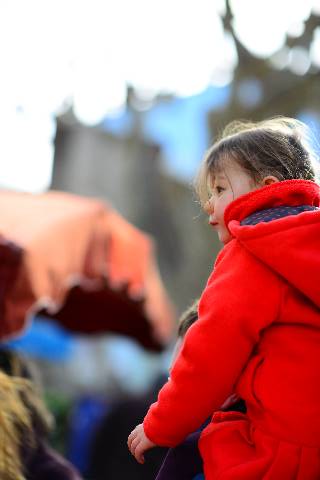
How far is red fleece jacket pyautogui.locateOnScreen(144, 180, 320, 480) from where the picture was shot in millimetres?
1280

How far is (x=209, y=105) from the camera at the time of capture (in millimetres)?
9320

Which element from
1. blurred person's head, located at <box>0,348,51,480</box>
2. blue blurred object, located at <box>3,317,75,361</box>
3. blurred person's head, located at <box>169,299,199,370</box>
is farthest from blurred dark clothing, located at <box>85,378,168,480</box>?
blurred person's head, located at <box>169,299,199,370</box>

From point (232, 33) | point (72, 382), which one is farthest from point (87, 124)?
point (232, 33)

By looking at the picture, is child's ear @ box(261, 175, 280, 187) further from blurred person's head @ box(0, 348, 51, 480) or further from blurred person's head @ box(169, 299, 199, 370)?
blurred person's head @ box(0, 348, 51, 480)

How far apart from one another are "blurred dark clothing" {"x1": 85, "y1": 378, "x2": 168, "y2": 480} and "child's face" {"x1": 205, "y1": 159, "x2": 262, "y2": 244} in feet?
13.8

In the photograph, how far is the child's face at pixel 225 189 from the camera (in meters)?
1.47

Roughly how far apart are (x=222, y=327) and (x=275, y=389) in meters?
0.15

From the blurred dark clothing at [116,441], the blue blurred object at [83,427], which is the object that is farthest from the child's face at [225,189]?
the blue blurred object at [83,427]

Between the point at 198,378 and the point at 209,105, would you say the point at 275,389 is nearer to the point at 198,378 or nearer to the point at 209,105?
the point at 198,378

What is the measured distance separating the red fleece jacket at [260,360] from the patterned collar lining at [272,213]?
31mm

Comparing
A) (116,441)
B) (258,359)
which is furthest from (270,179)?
(116,441)

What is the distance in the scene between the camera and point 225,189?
150cm

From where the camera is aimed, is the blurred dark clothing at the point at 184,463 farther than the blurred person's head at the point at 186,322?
No

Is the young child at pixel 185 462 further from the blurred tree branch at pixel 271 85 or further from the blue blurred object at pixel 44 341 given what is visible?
the blue blurred object at pixel 44 341
